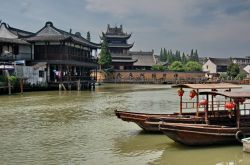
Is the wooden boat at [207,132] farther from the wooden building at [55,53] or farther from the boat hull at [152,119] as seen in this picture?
the wooden building at [55,53]

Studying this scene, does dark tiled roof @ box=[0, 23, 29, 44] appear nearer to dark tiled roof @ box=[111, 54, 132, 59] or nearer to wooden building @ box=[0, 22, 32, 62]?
wooden building @ box=[0, 22, 32, 62]

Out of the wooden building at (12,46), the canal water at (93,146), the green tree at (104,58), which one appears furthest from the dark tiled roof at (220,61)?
the canal water at (93,146)

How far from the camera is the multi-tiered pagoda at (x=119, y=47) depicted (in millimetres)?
95562

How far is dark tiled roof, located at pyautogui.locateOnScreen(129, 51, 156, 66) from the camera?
332 ft

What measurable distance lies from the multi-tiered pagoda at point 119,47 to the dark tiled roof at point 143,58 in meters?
4.38

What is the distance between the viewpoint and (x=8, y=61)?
46.1 m

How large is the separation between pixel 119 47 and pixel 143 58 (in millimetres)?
8874

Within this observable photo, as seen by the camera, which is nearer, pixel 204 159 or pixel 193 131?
pixel 204 159

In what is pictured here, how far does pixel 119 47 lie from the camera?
322 feet

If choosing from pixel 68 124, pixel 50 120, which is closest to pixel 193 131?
pixel 68 124

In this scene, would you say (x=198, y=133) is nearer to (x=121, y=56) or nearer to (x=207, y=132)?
(x=207, y=132)

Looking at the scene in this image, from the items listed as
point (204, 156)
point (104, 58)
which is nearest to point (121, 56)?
point (104, 58)

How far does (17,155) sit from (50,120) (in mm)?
8683

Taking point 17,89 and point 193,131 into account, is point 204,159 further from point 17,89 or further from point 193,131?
point 17,89
